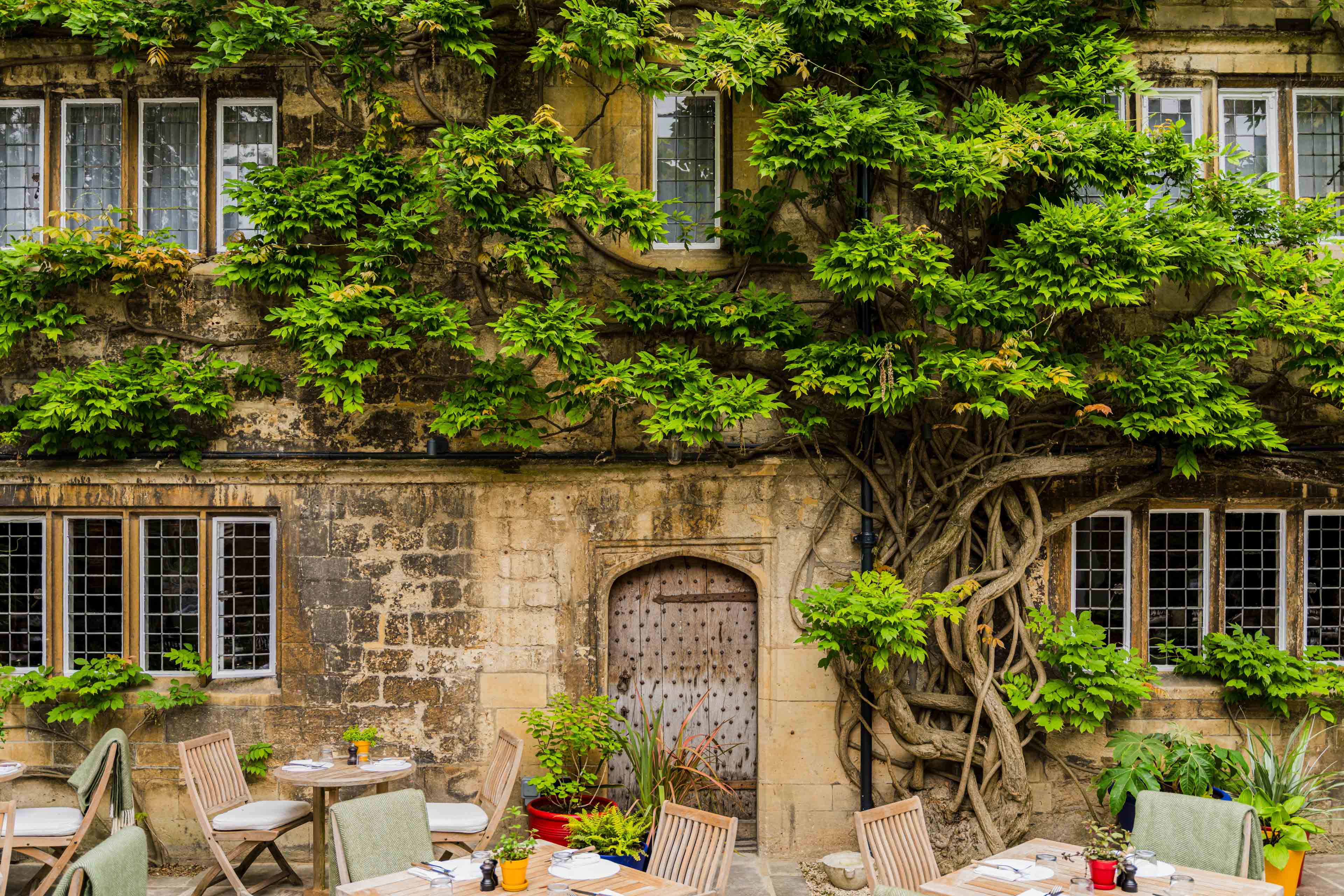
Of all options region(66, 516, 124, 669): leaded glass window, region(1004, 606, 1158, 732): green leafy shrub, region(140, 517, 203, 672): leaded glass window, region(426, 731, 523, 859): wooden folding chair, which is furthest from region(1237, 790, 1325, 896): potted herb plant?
region(66, 516, 124, 669): leaded glass window

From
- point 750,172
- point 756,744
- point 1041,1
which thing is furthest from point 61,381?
point 1041,1

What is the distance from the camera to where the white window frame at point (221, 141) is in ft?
26.6

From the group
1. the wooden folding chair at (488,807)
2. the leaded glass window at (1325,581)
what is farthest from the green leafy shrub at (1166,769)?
the wooden folding chair at (488,807)

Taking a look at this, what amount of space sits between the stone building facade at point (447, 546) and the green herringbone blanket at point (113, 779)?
0.86 metres

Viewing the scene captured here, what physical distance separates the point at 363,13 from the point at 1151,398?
19.7 ft

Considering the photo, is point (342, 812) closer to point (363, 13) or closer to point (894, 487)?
point (894, 487)

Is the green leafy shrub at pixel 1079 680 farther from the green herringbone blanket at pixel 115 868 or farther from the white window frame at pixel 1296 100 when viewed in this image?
the green herringbone blanket at pixel 115 868

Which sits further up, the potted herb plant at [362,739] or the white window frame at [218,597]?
the white window frame at [218,597]

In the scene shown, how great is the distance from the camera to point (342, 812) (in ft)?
17.1

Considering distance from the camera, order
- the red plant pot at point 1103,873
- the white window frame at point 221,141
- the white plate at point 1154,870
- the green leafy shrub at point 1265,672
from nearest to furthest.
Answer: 1. the red plant pot at point 1103,873
2. the white plate at point 1154,870
3. the green leafy shrub at point 1265,672
4. the white window frame at point 221,141

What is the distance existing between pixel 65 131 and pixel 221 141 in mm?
1267

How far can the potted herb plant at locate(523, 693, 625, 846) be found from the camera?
7.12 m

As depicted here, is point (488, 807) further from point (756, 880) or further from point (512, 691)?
point (756, 880)

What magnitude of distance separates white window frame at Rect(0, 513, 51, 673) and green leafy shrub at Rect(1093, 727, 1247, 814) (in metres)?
7.95
